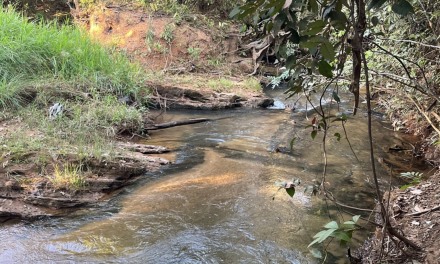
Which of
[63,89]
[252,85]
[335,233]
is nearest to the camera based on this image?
[335,233]

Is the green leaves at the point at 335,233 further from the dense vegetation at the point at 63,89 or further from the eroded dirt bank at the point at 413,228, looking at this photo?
the dense vegetation at the point at 63,89

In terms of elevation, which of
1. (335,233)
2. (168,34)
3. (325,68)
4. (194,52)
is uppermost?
(168,34)

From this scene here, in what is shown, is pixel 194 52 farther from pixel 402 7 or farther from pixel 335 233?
pixel 402 7

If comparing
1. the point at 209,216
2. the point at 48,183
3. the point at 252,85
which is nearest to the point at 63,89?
the point at 48,183

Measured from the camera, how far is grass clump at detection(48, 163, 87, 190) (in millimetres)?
3217

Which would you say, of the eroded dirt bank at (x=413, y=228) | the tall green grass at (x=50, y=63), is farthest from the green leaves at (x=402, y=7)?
the tall green grass at (x=50, y=63)

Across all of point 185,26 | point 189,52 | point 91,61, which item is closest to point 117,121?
point 91,61

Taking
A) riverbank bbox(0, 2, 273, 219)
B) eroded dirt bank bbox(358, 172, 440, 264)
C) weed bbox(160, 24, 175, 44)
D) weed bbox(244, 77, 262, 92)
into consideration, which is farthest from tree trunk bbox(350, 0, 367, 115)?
weed bbox(160, 24, 175, 44)

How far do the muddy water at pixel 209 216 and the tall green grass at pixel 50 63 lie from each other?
201 cm

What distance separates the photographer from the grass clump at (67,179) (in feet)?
10.6

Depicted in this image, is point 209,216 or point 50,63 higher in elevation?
point 50,63

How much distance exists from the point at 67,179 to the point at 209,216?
4.89 ft

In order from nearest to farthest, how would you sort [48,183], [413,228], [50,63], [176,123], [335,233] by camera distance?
[335,233]
[413,228]
[48,183]
[50,63]
[176,123]

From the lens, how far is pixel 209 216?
3.05m
